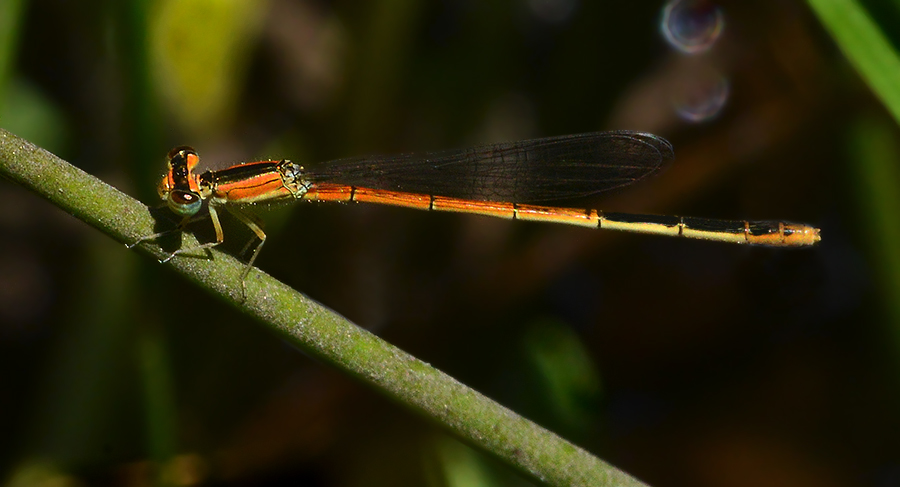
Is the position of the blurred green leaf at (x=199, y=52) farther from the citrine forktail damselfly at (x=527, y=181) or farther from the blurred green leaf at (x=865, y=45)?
the blurred green leaf at (x=865, y=45)

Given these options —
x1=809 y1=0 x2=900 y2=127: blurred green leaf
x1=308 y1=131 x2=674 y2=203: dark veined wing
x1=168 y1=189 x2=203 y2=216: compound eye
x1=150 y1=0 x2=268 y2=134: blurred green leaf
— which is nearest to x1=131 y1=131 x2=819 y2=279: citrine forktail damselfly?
x1=308 y1=131 x2=674 y2=203: dark veined wing

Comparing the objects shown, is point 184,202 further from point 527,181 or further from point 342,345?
point 527,181

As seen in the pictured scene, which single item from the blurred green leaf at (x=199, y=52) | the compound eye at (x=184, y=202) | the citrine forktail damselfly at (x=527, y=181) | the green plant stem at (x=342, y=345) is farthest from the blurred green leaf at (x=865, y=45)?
the blurred green leaf at (x=199, y=52)

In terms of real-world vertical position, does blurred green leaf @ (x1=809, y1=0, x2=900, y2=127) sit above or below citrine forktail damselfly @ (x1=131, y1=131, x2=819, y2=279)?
below

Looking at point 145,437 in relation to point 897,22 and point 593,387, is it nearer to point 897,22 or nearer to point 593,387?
point 593,387

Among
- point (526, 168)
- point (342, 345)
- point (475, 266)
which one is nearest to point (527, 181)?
point (526, 168)

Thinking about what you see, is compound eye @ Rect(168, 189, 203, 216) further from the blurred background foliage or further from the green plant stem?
the green plant stem
